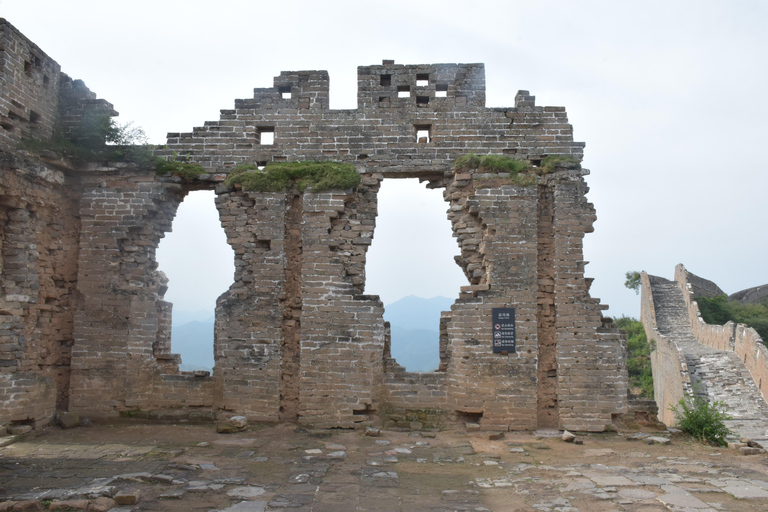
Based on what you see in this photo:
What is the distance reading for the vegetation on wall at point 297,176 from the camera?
9312 millimetres

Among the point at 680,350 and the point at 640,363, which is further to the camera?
the point at 640,363

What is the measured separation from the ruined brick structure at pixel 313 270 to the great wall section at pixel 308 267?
0.03 meters

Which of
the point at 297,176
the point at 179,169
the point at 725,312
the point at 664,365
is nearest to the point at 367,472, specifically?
the point at 297,176

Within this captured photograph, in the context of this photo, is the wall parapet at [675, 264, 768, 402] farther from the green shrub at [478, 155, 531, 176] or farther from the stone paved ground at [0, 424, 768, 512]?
the green shrub at [478, 155, 531, 176]

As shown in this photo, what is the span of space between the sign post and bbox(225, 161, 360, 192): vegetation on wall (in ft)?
9.79

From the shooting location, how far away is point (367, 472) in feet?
21.4

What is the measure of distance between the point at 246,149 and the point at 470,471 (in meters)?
6.05

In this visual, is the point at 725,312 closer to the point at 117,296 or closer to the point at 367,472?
the point at 367,472

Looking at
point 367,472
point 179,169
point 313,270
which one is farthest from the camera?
point 179,169

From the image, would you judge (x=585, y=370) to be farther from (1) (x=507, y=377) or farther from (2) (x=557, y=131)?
(2) (x=557, y=131)

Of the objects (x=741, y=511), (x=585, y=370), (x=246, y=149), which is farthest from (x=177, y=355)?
(x=741, y=511)

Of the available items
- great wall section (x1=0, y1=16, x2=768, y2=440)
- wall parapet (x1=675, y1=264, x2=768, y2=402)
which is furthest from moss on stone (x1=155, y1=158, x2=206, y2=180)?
wall parapet (x1=675, y1=264, x2=768, y2=402)

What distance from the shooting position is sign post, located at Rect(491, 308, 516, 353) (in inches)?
352

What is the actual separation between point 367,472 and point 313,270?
3510 mm
